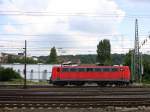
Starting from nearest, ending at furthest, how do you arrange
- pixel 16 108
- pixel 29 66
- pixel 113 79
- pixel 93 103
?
1. pixel 16 108
2. pixel 93 103
3. pixel 113 79
4. pixel 29 66

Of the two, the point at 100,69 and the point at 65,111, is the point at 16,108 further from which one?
the point at 100,69

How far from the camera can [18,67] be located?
112625mm

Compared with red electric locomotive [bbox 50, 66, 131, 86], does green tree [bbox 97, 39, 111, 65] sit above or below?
above

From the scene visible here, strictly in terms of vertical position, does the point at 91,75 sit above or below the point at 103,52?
below

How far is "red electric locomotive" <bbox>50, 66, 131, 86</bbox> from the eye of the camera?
6444 cm

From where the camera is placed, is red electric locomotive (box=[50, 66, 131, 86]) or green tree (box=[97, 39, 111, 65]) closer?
red electric locomotive (box=[50, 66, 131, 86])

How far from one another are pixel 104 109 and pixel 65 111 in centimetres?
223

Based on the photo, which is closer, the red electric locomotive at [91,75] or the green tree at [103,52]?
the red electric locomotive at [91,75]

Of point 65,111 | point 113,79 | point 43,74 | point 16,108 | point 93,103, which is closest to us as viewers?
point 65,111

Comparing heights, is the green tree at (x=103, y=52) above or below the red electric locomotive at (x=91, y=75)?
above

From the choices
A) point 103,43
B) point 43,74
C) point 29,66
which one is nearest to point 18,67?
point 29,66

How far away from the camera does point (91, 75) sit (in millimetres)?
65125

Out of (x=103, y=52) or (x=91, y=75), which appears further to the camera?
(x=103, y=52)

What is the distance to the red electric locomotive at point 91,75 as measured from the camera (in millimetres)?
64438
